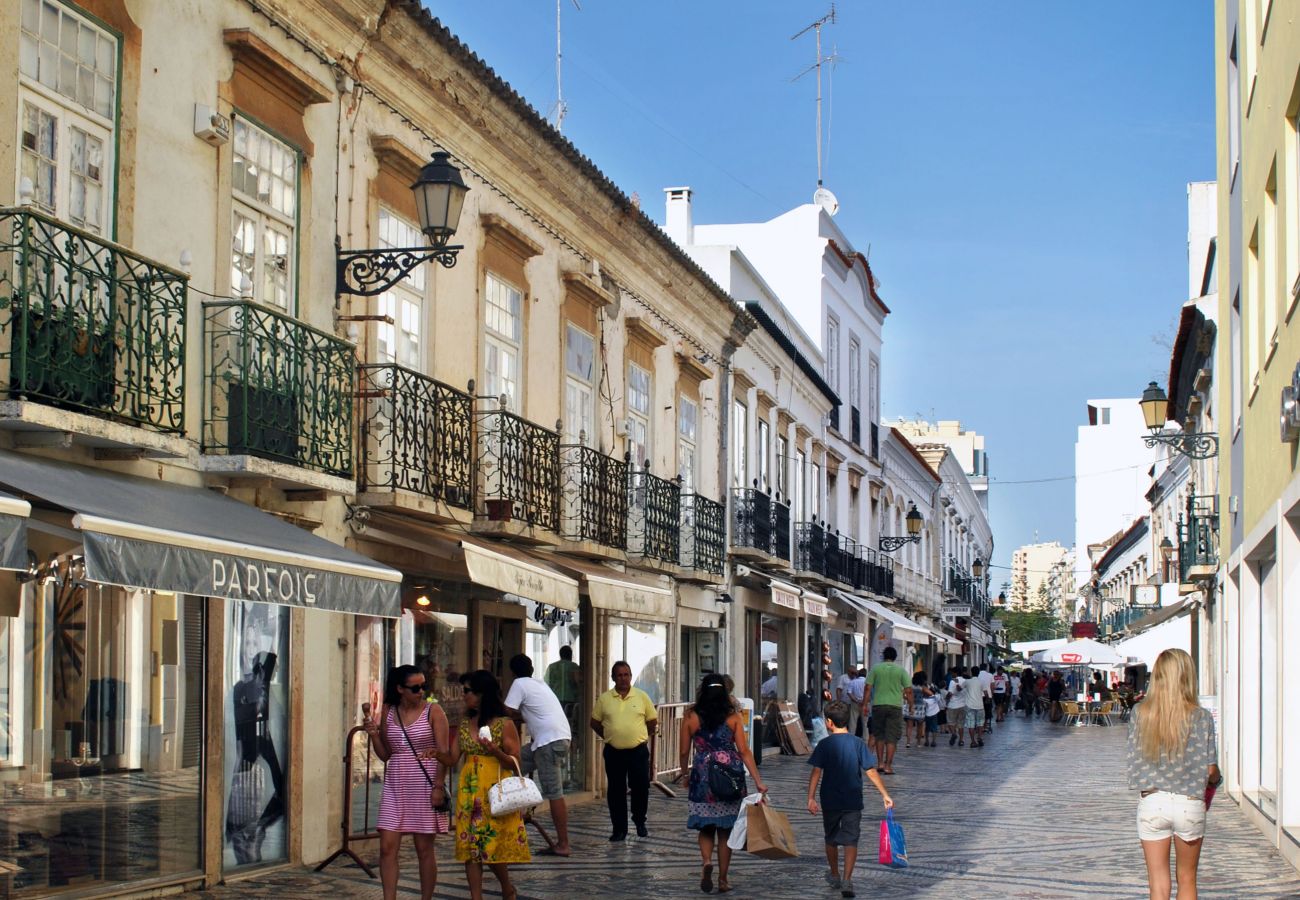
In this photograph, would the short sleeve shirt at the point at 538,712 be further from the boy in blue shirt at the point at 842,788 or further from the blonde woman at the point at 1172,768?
the blonde woman at the point at 1172,768

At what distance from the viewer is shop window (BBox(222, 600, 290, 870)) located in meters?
11.7

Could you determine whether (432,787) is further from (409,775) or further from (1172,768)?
(1172,768)

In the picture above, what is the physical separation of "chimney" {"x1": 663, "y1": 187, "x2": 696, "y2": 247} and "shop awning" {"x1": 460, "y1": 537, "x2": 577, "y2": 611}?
16436 millimetres

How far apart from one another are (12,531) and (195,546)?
1.61m

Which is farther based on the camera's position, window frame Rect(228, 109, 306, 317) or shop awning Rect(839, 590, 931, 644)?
shop awning Rect(839, 590, 931, 644)

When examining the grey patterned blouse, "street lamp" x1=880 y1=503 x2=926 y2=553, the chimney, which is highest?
the chimney

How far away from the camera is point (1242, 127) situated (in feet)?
57.1

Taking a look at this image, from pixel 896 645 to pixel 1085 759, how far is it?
1784 cm

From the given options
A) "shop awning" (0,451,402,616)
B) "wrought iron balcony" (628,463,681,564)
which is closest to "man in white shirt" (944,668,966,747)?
"wrought iron balcony" (628,463,681,564)

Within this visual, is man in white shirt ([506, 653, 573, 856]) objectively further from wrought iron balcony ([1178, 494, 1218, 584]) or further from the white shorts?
wrought iron balcony ([1178, 494, 1218, 584])

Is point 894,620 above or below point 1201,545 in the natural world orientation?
below

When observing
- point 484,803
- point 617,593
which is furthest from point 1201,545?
point 484,803

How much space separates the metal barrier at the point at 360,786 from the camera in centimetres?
1287

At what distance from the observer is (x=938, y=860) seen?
44.4 feet
